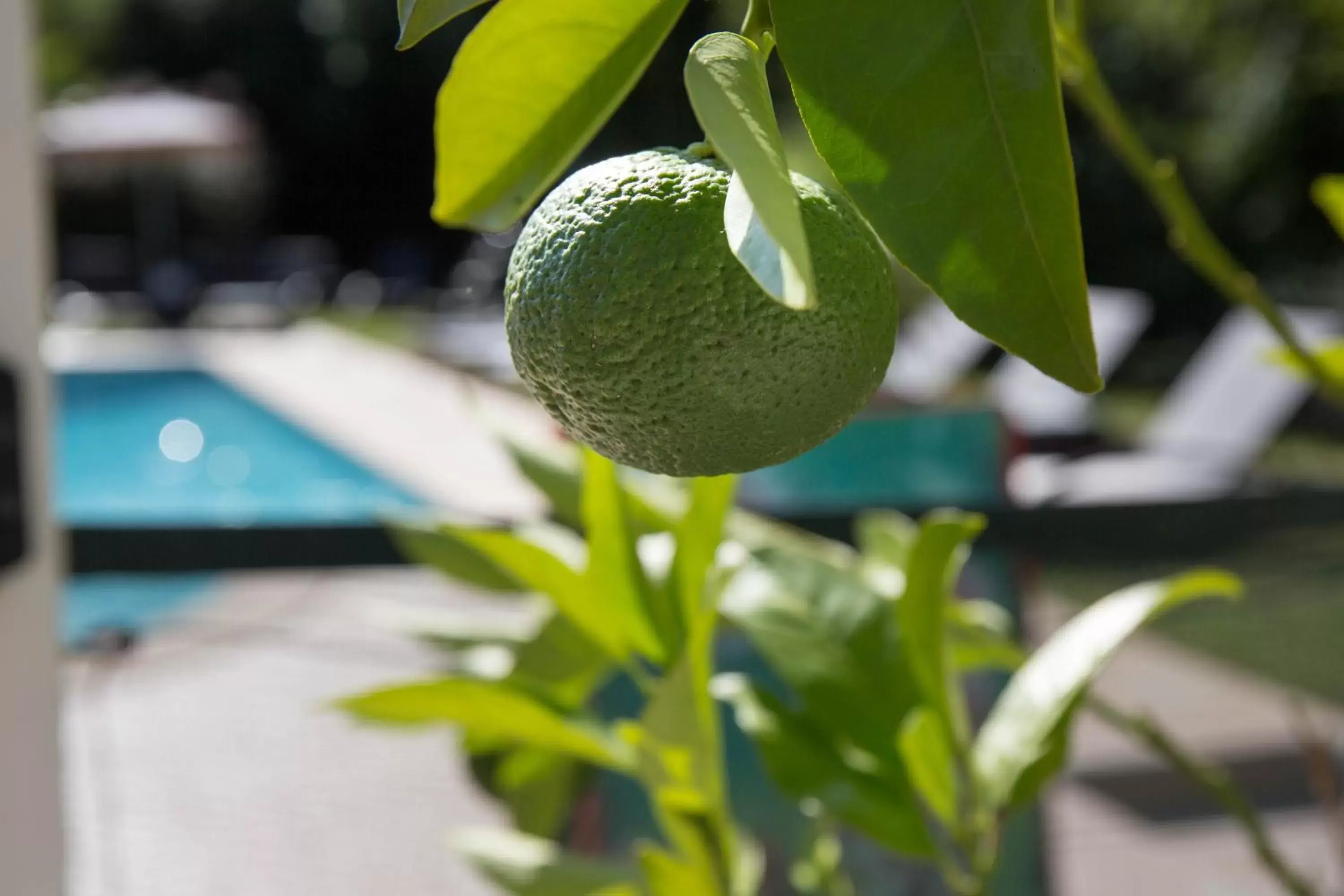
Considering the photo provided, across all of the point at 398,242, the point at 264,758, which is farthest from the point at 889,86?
the point at 398,242

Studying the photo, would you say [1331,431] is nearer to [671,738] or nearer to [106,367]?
[671,738]

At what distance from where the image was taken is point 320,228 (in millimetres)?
18453

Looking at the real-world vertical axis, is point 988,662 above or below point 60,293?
above

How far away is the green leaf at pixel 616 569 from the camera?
2.45ft

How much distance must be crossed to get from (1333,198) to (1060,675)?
43 centimetres

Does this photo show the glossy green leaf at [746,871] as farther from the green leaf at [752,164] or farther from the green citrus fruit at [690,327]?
the green leaf at [752,164]

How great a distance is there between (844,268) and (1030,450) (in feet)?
18.9

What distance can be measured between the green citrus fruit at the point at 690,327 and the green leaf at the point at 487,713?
387mm

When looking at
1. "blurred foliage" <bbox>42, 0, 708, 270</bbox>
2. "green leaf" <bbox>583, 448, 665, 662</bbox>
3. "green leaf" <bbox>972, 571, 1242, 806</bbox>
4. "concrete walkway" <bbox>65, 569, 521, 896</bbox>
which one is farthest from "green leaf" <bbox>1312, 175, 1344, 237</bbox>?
"blurred foliage" <bbox>42, 0, 708, 270</bbox>

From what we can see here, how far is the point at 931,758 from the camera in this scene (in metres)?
0.74

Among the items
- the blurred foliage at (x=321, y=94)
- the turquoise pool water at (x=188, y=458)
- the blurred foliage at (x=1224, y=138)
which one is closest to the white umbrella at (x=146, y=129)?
the blurred foliage at (x=321, y=94)

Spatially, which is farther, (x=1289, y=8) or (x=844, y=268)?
(x=1289, y=8)

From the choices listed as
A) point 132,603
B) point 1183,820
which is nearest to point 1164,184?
point 1183,820

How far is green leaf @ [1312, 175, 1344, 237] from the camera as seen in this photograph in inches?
35.9
